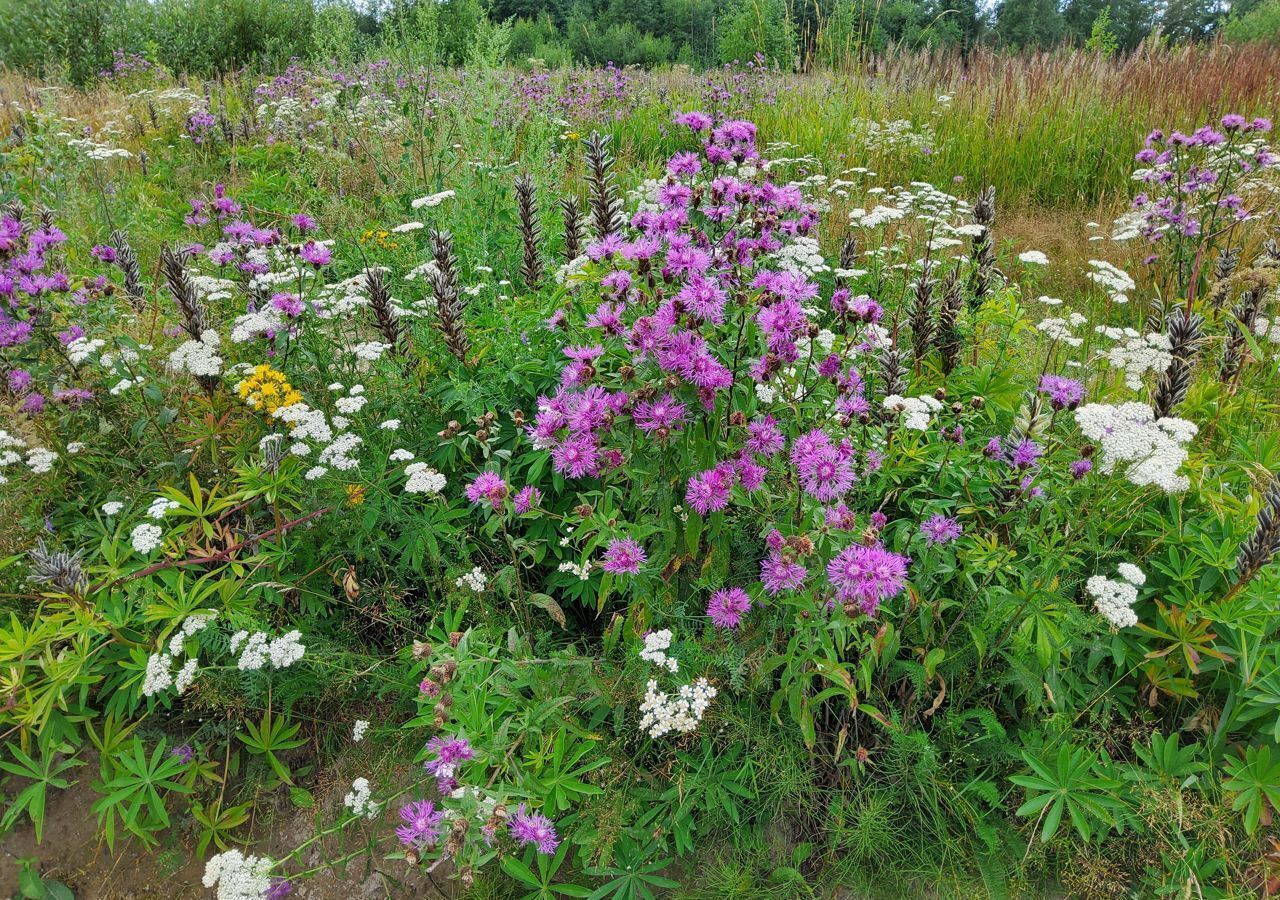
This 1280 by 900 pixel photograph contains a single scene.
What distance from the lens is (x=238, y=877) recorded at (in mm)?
1606

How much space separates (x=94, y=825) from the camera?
2.12 meters

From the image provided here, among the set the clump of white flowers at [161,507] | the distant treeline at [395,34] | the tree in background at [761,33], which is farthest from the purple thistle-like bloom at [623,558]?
the tree in background at [761,33]

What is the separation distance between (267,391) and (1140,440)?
8.28ft

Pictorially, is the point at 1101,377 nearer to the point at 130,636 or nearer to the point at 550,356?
the point at 550,356

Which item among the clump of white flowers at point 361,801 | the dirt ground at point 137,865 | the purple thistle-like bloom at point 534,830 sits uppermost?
the purple thistle-like bloom at point 534,830

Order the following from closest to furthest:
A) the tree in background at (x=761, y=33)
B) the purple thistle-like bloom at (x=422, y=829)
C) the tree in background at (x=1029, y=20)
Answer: the purple thistle-like bloom at (x=422, y=829)
the tree in background at (x=761, y=33)
the tree in background at (x=1029, y=20)

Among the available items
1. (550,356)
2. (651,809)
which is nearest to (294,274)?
(550,356)

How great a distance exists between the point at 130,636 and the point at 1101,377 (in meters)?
3.66

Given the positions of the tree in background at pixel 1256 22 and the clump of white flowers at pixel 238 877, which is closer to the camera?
the clump of white flowers at pixel 238 877

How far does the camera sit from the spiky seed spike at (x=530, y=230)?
268 cm

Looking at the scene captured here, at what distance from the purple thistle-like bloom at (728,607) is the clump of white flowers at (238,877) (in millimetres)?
1189

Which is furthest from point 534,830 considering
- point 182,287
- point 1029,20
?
point 1029,20

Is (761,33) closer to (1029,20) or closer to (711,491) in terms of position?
(711,491)

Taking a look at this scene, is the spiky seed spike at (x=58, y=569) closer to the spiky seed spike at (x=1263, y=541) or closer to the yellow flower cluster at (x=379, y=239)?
the yellow flower cluster at (x=379, y=239)
